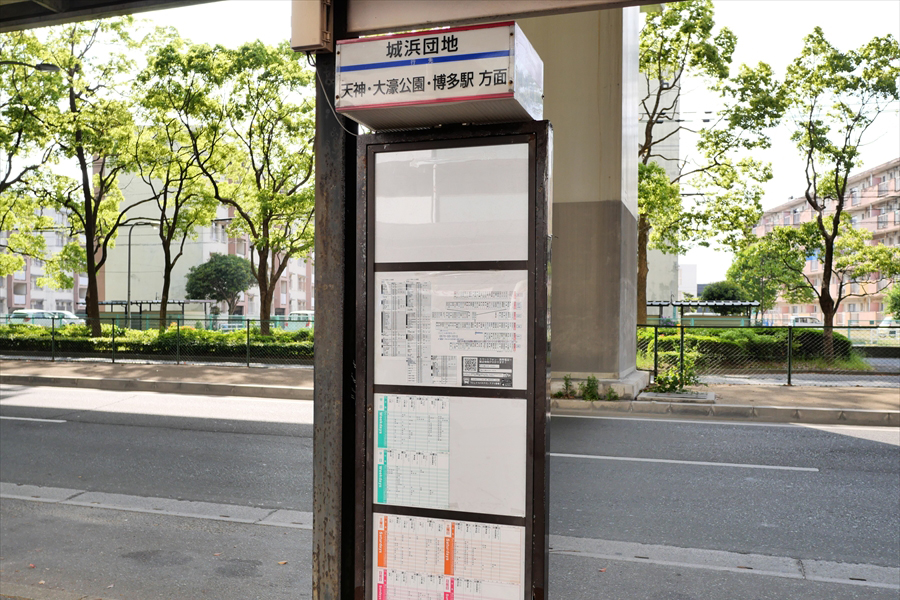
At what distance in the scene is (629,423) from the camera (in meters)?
11.5

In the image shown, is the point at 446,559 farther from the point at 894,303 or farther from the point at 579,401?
the point at 894,303

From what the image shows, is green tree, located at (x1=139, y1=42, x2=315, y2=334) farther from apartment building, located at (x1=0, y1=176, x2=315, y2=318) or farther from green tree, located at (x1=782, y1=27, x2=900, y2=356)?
apartment building, located at (x1=0, y1=176, x2=315, y2=318)

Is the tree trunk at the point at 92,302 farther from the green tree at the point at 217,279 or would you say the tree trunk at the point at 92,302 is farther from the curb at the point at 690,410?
the green tree at the point at 217,279

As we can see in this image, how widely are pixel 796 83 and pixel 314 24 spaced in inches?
960

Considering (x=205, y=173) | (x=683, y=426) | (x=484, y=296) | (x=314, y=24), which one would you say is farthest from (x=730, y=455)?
(x=205, y=173)

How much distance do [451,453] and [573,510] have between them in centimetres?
375

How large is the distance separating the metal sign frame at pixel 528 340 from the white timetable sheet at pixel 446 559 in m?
0.03

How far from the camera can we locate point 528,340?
119 inches

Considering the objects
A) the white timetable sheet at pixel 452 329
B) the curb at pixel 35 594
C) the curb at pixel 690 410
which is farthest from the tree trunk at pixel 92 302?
the white timetable sheet at pixel 452 329

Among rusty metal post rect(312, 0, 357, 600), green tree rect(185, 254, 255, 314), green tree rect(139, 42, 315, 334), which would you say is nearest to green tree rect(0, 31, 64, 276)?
green tree rect(139, 42, 315, 334)

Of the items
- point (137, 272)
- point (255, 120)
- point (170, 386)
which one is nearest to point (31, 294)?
point (137, 272)

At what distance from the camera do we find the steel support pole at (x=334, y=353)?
337 cm

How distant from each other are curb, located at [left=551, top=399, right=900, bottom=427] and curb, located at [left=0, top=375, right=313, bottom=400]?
5.66m

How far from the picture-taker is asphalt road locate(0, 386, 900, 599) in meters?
4.86
